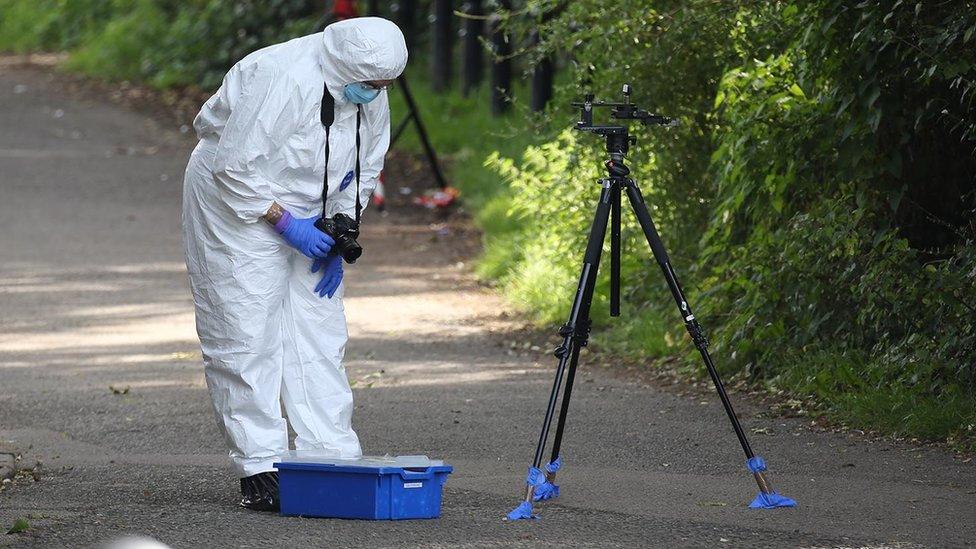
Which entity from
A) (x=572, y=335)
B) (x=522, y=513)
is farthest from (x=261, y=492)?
(x=572, y=335)

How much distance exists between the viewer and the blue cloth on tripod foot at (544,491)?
6.01m

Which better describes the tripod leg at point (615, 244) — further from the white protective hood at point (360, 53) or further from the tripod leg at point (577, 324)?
the white protective hood at point (360, 53)

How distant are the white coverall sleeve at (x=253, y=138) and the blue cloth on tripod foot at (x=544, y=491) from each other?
148 centimetres

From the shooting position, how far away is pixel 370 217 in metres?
15.4

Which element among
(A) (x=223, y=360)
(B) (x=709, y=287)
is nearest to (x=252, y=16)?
(B) (x=709, y=287)

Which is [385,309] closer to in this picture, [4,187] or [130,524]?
[130,524]

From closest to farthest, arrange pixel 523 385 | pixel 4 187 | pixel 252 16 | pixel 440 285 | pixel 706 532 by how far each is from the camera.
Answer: pixel 706 532 → pixel 523 385 → pixel 440 285 → pixel 4 187 → pixel 252 16

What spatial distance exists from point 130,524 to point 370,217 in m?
9.86

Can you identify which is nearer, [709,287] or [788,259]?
[788,259]

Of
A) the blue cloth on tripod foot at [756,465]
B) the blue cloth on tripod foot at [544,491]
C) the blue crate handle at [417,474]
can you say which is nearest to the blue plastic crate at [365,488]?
the blue crate handle at [417,474]

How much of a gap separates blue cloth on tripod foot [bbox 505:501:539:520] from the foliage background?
232 centimetres

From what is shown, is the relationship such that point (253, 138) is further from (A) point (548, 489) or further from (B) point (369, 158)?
(A) point (548, 489)

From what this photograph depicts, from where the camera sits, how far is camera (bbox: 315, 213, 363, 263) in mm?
6016

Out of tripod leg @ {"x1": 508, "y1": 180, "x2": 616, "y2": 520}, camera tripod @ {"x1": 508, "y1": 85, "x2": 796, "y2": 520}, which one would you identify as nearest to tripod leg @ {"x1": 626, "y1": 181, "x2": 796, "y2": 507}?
camera tripod @ {"x1": 508, "y1": 85, "x2": 796, "y2": 520}
